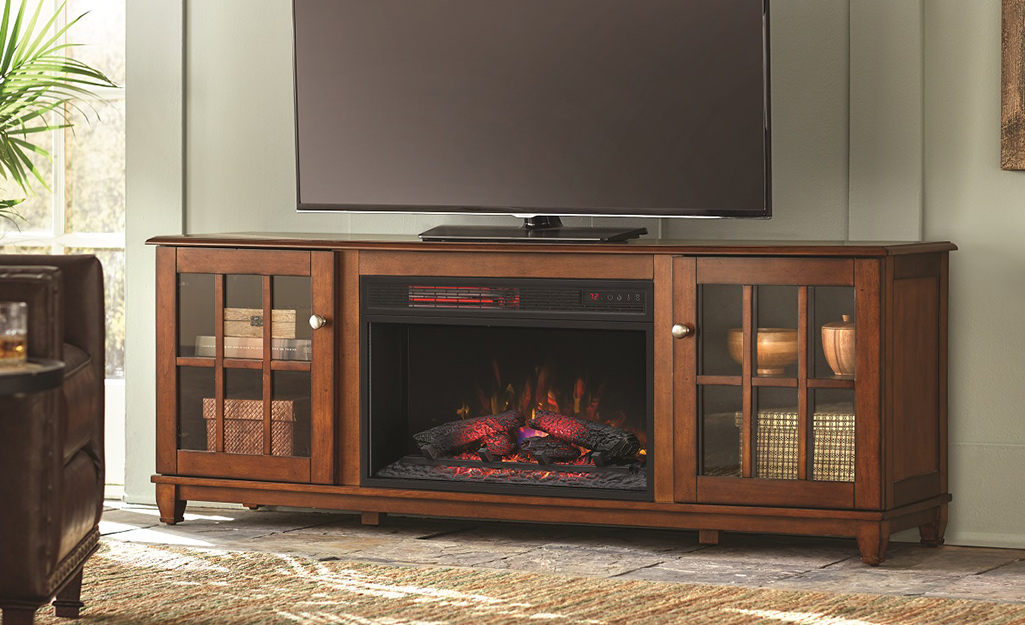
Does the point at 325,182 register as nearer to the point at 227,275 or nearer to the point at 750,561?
the point at 227,275

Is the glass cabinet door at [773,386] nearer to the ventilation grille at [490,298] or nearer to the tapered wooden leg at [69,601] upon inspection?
the ventilation grille at [490,298]

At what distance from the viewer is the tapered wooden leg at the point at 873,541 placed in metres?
3.48

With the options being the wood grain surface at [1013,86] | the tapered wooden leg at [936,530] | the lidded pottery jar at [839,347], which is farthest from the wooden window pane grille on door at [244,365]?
the wood grain surface at [1013,86]

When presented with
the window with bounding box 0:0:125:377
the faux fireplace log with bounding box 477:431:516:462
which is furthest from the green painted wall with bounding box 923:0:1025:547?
the window with bounding box 0:0:125:377

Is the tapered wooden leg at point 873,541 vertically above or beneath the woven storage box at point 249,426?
beneath

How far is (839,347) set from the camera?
3479 mm

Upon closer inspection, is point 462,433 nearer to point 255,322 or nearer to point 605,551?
point 605,551

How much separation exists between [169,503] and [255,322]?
0.61 m

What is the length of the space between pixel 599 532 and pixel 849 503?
0.78 meters

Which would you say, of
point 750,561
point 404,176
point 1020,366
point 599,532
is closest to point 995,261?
point 1020,366

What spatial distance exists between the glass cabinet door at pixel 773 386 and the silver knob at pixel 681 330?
3 centimetres

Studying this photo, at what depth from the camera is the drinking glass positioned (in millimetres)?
2439

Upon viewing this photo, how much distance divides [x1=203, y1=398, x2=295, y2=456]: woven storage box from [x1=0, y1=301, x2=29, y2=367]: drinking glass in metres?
1.45

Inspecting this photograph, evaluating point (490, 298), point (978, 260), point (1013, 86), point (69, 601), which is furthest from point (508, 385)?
point (1013, 86)
